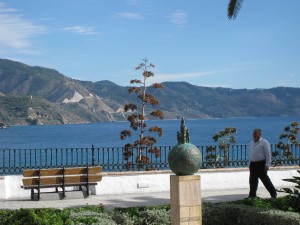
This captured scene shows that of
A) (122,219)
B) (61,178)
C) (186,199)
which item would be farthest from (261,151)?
(61,178)

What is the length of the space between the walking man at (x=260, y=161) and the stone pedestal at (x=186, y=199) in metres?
4.84

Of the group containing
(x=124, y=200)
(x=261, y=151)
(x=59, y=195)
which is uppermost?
(x=261, y=151)

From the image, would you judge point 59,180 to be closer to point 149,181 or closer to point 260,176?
point 149,181

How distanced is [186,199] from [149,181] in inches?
313

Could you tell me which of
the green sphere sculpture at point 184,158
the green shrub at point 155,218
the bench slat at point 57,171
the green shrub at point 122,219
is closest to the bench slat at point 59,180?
the bench slat at point 57,171

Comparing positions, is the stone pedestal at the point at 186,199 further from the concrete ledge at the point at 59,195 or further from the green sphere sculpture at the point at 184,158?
the concrete ledge at the point at 59,195

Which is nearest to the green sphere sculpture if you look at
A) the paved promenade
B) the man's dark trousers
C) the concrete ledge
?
the man's dark trousers

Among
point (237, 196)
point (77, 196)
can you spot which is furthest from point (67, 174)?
point (237, 196)

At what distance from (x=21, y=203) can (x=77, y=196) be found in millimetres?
1564

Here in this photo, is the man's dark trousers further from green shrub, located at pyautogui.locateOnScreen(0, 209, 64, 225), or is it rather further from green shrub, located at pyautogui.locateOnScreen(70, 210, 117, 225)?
green shrub, located at pyautogui.locateOnScreen(0, 209, 64, 225)

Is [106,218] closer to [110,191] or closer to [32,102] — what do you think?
[110,191]

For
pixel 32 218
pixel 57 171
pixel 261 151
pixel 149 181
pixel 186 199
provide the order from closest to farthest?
1. pixel 186 199
2. pixel 32 218
3. pixel 261 151
4. pixel 57 171
5. pixel 149 181

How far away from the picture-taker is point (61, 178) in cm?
1557

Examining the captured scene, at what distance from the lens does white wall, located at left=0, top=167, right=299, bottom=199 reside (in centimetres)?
1625
